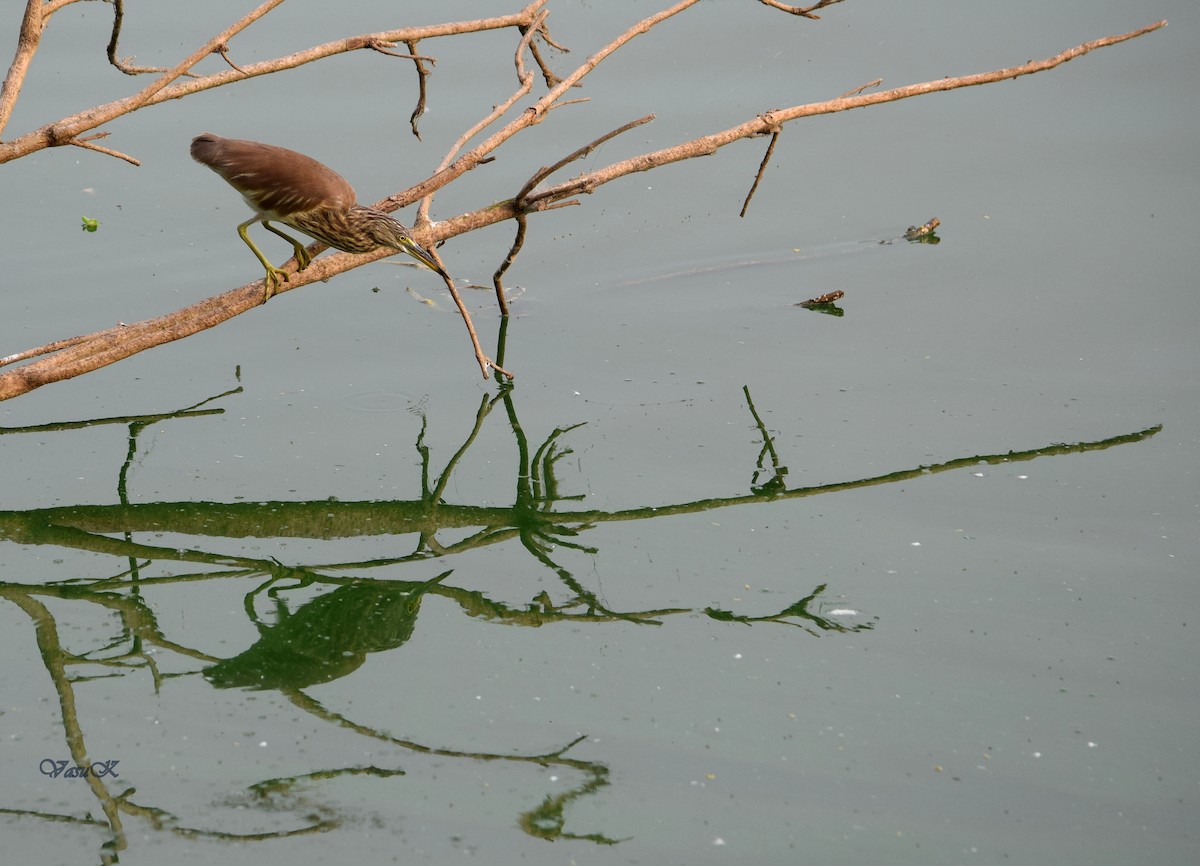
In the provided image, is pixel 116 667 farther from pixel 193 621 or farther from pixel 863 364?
pixel 863 364

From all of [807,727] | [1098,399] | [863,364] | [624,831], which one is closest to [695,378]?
[863,364]

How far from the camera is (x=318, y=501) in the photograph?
354 centimetres

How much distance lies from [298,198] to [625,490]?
111 centimetres

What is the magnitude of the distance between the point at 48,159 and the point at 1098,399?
4.05 meters

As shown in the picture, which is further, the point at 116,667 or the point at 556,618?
the point at 556,618

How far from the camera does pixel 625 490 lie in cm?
364

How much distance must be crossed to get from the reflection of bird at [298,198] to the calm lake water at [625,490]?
0.57 meters

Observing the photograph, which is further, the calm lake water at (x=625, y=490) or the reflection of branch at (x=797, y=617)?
the reflection of branch at (x=797, y=617)

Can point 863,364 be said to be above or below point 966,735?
above

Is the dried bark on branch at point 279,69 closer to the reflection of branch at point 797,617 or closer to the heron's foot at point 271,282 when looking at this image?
the heron's foot at point 271,282

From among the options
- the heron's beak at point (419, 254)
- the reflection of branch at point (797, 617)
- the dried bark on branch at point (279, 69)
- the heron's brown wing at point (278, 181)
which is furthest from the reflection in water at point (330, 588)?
the heron's brown wing at point (278, 181)

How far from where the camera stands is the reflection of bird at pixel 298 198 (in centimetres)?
346
